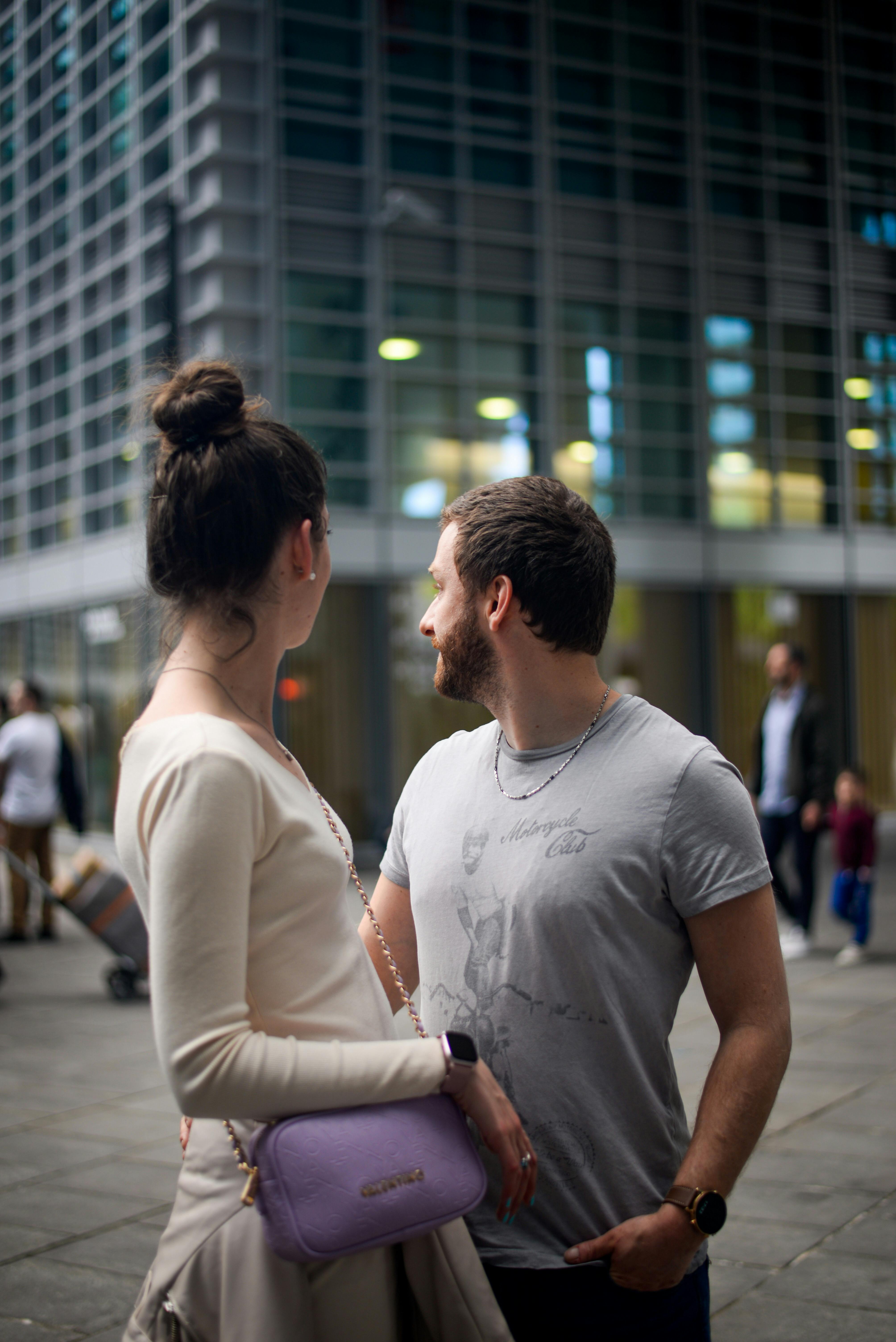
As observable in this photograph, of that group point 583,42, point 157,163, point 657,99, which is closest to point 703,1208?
point 157,163

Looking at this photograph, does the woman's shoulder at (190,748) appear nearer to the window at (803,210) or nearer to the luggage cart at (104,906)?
the luggage cart at (104,906)

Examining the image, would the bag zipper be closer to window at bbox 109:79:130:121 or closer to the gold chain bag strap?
the gold chain bag strap

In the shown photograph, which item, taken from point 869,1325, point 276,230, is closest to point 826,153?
→ point 276,230

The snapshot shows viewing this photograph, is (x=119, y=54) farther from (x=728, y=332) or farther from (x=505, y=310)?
(x=728, y=332)

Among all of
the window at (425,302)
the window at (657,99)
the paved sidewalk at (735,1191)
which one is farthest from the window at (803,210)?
the paved sidewalk at (735,1191)

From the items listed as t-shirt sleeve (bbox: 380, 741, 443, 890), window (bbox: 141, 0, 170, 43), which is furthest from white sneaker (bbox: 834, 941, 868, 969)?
window (bbox: 141, 0, 170, 43)

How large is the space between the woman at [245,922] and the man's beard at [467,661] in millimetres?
376

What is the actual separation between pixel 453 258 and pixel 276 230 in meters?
2.35

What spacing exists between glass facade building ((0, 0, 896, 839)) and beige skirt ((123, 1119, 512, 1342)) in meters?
12.2

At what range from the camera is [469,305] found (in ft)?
55.4

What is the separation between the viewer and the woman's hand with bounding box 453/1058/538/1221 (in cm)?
169

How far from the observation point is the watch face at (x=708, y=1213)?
1.87 meters

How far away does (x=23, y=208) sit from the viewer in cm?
1947

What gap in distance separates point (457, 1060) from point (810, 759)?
802 centimetres
